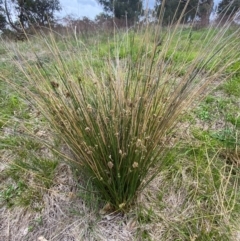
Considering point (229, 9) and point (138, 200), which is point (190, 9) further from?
point (138, 200)

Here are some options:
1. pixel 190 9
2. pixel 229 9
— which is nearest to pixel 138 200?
pixel 190 9

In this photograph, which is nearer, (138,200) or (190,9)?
(138,200)

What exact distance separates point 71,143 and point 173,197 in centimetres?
64

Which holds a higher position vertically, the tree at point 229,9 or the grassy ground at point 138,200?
the tree at point 229,9

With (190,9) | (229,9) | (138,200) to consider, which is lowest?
(138,200)

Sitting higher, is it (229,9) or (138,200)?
(229,9)

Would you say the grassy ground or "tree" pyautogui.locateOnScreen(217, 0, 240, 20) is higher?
"tree" pyautogui.locateOnScreen(217, 0, 240, 20)

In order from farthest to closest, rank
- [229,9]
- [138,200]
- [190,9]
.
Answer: [229,9] < [190,9] < [138,200]

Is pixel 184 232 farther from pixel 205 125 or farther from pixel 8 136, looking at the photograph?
pixel 8 136

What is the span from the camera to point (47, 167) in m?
1.28

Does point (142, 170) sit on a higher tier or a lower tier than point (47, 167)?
higher

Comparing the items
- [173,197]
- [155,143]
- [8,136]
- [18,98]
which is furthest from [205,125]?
[18,98]

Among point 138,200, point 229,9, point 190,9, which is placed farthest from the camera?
point 229,9

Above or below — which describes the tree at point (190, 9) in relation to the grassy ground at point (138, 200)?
above
